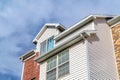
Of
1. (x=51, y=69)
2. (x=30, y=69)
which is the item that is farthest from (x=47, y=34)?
(x=51, y=69)

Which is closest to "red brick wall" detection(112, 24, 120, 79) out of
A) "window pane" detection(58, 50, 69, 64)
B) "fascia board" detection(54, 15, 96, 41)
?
"fascia board" detection(54, 15, 96, 41)

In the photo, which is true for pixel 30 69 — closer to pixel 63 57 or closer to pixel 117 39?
pixel 63 57

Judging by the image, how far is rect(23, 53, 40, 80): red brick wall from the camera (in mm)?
23500

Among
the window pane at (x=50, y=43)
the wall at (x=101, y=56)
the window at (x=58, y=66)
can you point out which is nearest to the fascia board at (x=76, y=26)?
the wall at (x=101, y=56)

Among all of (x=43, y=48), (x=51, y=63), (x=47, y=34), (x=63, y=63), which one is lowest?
(x=63, y=63)

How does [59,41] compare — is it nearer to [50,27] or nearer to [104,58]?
[50,27]

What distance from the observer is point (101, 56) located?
19000 mm

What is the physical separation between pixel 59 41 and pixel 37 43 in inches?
134

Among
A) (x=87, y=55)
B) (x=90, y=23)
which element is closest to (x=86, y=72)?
(x=87, y=55)

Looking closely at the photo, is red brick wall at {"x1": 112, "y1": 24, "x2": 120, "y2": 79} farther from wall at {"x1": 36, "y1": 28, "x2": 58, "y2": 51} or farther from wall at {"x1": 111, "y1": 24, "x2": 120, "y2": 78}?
wall at {"x1": 36, "y1": 28, "x2": 58, "y2": 51}

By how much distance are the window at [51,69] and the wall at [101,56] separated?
11.0 feet

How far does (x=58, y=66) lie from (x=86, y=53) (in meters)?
2.82

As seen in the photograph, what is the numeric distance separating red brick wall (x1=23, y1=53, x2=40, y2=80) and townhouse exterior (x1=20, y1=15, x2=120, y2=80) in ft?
0.41

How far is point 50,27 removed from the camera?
25141 millimetres
